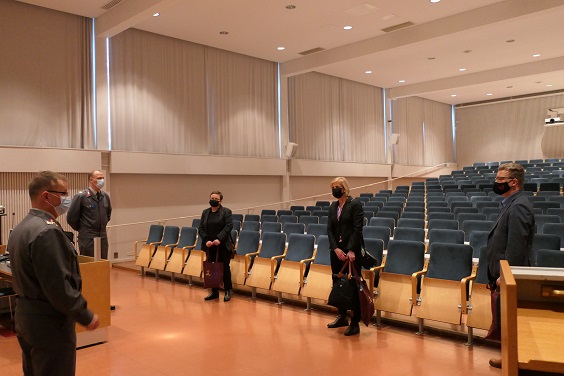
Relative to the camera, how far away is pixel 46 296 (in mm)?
2211

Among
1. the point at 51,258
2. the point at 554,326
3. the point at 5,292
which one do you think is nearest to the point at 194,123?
the point at 5,292

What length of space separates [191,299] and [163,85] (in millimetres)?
6650

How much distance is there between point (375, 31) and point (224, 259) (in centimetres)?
768

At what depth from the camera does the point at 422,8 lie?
32.7ft

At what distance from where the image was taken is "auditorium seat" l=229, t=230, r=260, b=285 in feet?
21.1

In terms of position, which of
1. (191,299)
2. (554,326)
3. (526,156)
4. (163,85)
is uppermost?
(163,85)

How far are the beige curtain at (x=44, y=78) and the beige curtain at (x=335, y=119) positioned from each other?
6.32 metres

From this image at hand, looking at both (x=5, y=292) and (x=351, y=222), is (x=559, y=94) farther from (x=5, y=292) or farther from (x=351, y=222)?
(x=5, y=292)

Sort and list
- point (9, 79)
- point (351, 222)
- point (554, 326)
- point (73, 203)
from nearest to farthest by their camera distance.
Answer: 1. point (554, 326)
2. point (351, 222)
3. point (73, 203)
4. point (9, 79)

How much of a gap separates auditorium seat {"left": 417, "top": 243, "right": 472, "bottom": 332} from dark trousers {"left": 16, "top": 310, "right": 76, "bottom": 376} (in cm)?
336

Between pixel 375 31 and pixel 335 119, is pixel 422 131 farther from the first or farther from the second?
pixel 375 31

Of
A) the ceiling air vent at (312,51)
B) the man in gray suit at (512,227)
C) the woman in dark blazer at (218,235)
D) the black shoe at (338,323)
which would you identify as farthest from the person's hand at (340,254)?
the ceiling air vent at (312,51)

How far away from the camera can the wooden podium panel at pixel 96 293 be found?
4.39 m

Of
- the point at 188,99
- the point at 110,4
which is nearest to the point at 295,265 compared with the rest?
the point at 110,4
